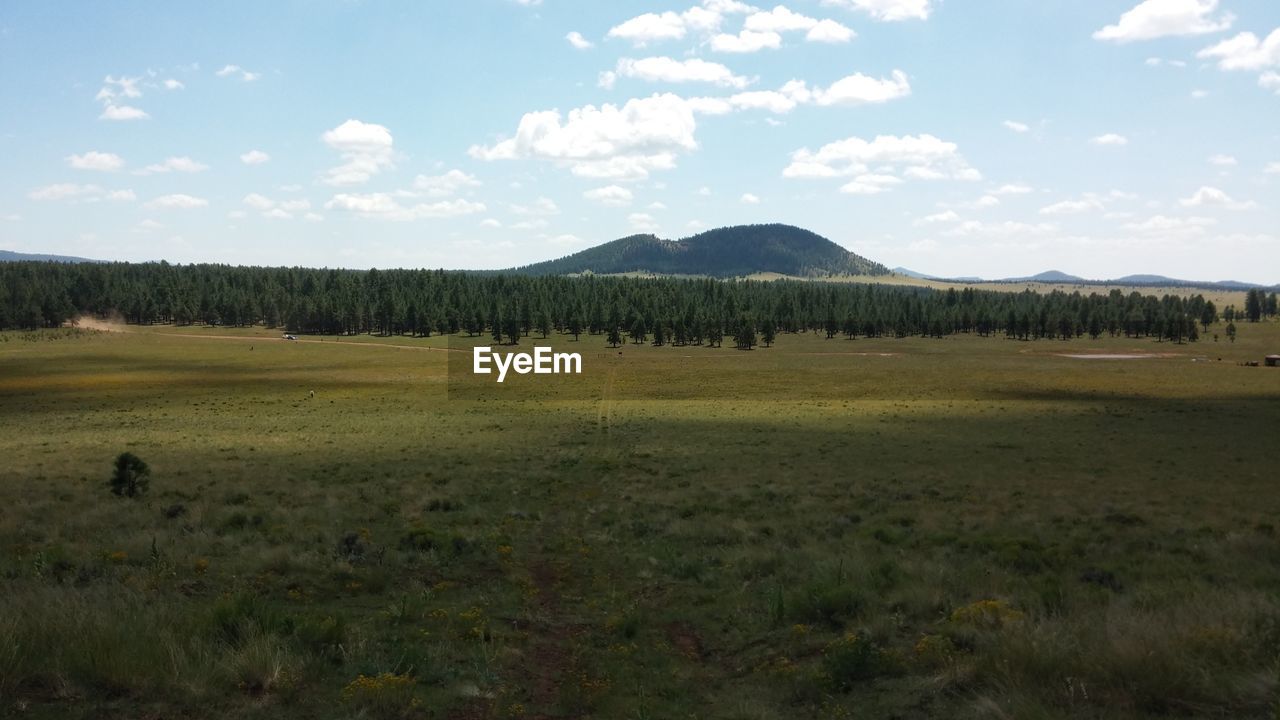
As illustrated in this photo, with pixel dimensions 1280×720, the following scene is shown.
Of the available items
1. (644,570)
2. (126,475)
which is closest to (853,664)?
(644,570)

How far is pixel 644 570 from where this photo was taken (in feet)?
50.9

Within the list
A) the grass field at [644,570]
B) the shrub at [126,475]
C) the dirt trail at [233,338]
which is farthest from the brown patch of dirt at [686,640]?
the dirt trail at [233,338]

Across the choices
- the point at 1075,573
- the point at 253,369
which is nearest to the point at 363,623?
the point at 1075,573

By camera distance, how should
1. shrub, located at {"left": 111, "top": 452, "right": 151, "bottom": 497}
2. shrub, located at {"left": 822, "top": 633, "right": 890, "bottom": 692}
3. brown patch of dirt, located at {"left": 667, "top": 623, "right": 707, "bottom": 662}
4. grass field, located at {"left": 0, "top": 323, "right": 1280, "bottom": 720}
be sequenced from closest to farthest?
grass field, located at {"left": 0, "top": 323, "right": 1280, "bottom": 720} < shrub, located at {"left": 822, "top": 633, "right": 890, "bottom": 692} < brown patch of dirt, located at {"left": 667, "top": 623, "right": 707, "bottom": 662} < shrub, located at {"left": 111, "top": 452, "right": 151, "bottom": 497}

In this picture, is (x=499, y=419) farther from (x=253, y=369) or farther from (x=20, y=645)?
(x=253, y=369)

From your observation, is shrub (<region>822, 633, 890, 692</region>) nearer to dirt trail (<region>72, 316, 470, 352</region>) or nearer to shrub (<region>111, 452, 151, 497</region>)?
shrub (<region>111, 452, 151, 497</region>)

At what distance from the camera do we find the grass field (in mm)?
7848

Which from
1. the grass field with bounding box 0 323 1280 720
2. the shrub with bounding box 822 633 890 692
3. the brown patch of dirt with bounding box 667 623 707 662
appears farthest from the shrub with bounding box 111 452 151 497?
the shrub with bounding box 822 633 890 692

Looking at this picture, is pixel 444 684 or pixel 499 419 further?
pixel 499 419

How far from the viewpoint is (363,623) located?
10680 millimetres

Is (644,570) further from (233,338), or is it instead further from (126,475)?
(233,338)

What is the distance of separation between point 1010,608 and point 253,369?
10110cm

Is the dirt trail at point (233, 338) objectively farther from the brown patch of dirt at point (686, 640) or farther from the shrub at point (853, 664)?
the shrub at point (853, 664)

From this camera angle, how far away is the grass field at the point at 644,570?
785 centimetres
